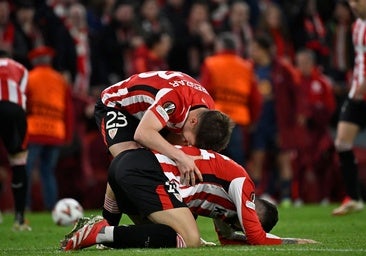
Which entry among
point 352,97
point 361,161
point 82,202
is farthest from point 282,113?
point 352,97

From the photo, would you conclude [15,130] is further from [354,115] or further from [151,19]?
[151,19]

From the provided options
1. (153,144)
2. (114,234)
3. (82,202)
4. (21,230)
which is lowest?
(82,202)

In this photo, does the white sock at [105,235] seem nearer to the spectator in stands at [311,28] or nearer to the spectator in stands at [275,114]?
the spectator in stands at [275,114]

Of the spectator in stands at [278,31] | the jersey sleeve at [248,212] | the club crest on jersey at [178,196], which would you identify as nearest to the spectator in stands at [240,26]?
the spectator in stands at [278,31]

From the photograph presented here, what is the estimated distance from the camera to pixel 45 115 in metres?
15.0

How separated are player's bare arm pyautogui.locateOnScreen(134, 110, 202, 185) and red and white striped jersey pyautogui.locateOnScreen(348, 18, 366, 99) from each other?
186 inches

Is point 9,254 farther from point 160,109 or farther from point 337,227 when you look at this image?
point 337,227

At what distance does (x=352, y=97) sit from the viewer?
484 inches

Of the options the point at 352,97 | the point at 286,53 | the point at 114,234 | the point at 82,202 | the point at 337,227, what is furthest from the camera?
the point at 286,53

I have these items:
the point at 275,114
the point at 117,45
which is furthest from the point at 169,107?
the point at 117,45

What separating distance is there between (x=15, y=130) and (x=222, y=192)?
3532 millimetres

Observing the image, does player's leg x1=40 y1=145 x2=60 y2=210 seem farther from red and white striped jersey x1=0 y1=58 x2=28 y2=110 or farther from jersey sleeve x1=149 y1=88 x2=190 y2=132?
jersey sleeve x1=149 y1=88 x2=190 y2=132

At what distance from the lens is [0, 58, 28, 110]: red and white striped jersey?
11.0 m

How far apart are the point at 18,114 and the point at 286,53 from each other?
29.7 feet
